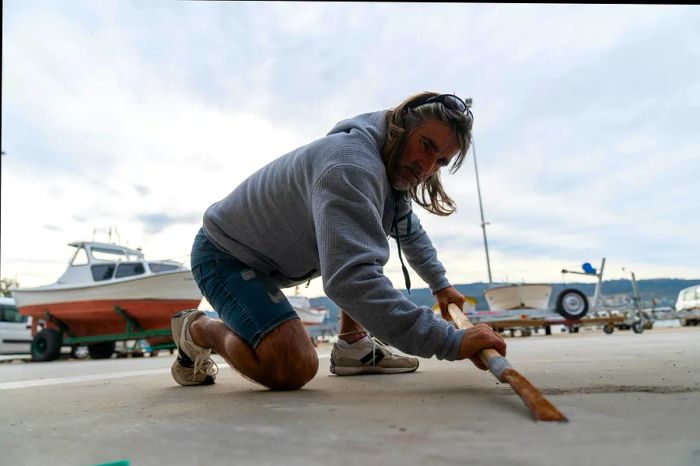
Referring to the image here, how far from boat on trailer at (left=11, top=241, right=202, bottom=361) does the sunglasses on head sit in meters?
6.79

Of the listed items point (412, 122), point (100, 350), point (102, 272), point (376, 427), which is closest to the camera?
point (376, 427)

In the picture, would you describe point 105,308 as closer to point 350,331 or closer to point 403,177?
point 350,331

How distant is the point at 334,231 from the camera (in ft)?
4.32

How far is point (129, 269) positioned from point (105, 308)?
1.12 meters

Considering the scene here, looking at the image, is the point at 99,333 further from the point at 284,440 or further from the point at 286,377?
the point at 284,440

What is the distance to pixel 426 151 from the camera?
158 cm

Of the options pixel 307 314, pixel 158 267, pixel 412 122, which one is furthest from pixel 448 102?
pixel 307 314

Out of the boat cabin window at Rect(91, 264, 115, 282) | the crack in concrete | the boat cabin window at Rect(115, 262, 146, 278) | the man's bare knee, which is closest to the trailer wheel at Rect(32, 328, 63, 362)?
the boat cabin window at Rect(91, 264, 115, 282)

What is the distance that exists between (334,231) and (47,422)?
0.83 meters

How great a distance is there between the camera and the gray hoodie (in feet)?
4.23

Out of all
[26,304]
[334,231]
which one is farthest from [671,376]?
[26,304]

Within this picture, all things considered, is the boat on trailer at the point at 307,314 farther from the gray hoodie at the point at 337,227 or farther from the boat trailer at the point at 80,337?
the gray hoodie at the point at 337,227

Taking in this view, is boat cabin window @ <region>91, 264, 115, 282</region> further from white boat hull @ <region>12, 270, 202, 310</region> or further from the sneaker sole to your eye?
the sneaker sole

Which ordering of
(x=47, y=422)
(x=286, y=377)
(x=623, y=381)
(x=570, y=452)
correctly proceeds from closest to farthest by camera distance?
(x=570, y=452)
(x=47, y=422)
(x=623, y=381)
(x=286, y=377)
